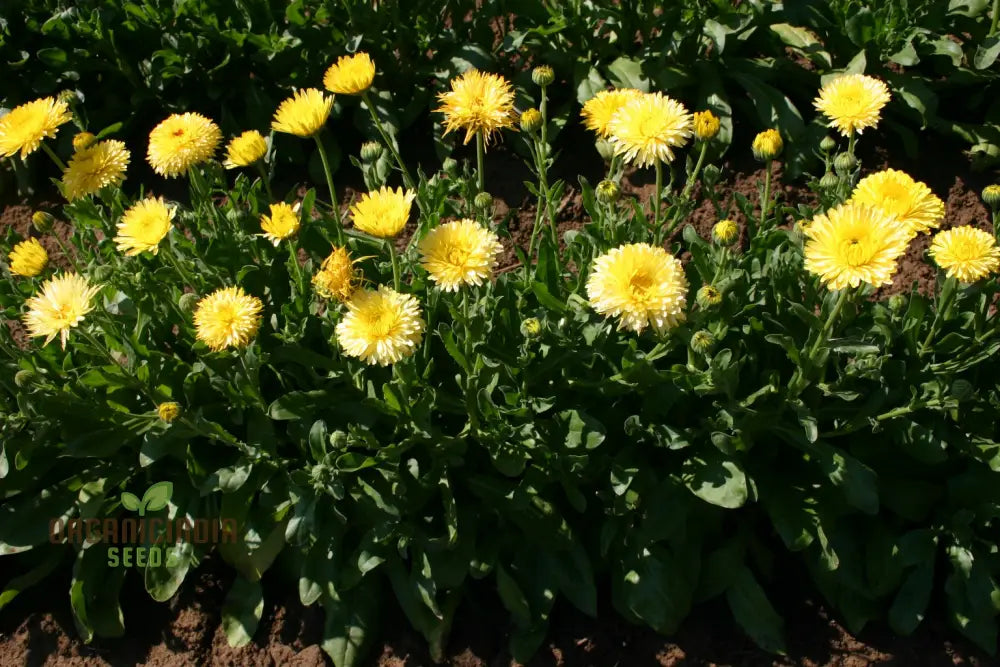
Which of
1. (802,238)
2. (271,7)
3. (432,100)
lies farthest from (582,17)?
(802,238)

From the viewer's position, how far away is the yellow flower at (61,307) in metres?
2.63

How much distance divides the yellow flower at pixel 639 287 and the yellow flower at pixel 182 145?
1316 mm

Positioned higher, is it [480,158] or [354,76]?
[354,76]

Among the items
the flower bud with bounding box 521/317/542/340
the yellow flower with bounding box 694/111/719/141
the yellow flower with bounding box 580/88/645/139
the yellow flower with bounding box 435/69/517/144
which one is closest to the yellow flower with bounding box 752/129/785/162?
the yellow flower with bounding box 694/111/719/141

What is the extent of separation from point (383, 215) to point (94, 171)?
1.16m

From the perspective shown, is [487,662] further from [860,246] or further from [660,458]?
[860,246]

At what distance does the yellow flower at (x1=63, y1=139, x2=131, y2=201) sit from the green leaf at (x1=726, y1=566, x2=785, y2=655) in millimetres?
2380

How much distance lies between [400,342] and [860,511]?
169 cm

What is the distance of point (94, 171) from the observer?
307 cm

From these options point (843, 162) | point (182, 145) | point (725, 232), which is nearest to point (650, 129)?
point (725, 232)

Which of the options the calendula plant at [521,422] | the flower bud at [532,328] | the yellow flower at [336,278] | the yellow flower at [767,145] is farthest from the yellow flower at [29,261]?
the yellow flower at [767,145]

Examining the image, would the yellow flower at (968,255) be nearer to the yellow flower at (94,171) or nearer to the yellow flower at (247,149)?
the yellow flower at (247,149)

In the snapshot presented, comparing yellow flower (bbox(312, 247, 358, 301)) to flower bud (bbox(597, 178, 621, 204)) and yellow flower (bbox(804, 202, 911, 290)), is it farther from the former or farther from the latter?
yellow flower (bbox(804, 202, 911, 290))

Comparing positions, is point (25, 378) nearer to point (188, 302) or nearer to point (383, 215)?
point (188, 302)
